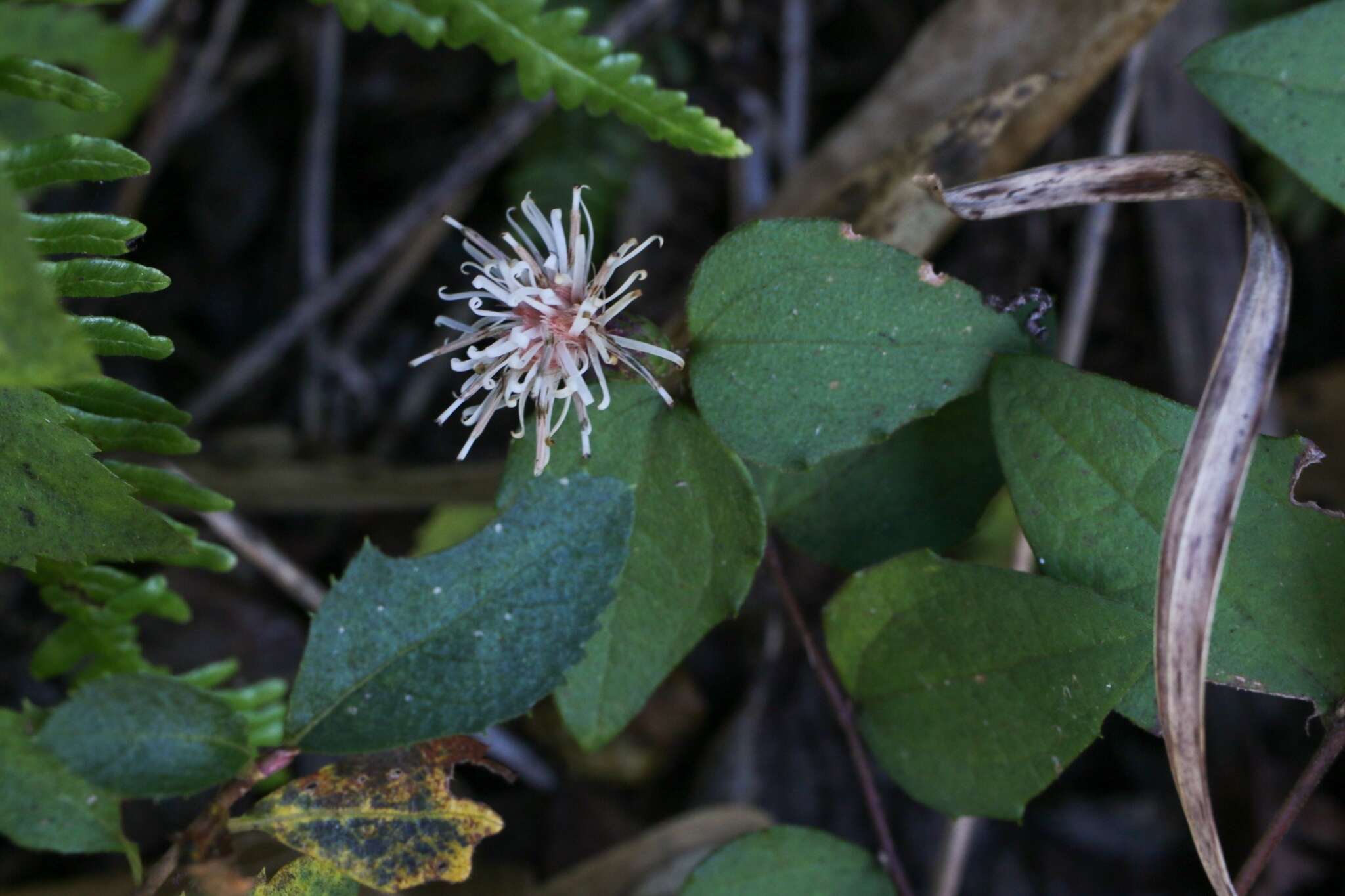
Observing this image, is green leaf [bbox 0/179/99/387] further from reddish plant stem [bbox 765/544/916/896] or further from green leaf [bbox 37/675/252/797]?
reddish plant stem [bbox 765/544/916/896]

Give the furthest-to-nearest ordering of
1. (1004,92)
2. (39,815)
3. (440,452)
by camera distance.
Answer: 1. (440,452)
2. (1004,92)
3. (39,815)

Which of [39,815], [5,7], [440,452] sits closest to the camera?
[39,815]

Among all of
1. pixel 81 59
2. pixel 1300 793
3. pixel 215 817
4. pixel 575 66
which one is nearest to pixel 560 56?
pixel 575 66

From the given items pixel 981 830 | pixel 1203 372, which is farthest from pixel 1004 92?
pixel 981 830

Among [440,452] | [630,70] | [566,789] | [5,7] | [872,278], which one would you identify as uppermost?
[5,7]

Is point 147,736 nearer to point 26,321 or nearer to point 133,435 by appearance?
point 133,435

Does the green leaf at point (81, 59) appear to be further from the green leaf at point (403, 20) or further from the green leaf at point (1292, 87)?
the green leaf at point (1292, 87)

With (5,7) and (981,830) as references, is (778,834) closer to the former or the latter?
(981,830)
